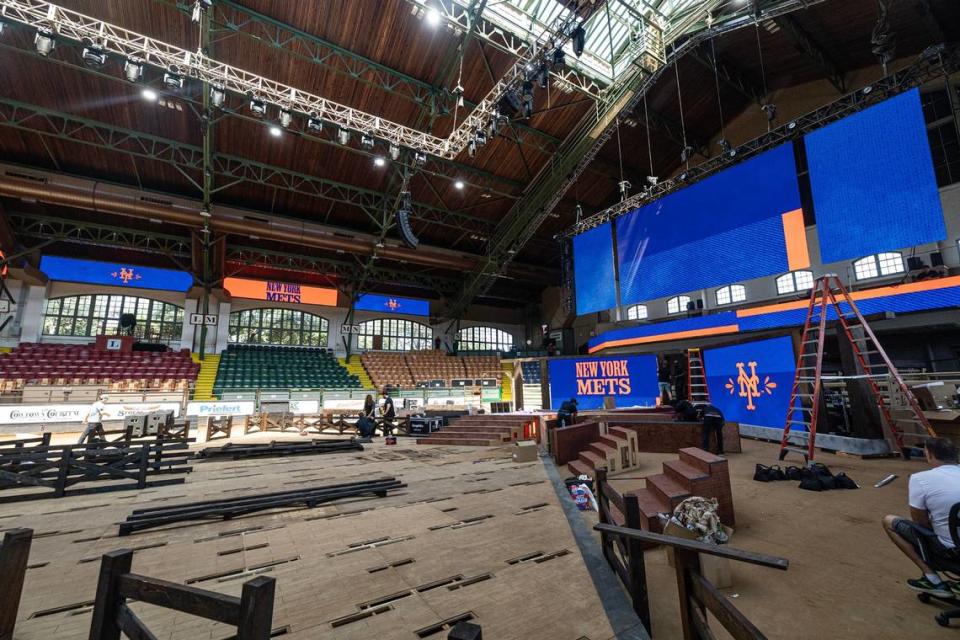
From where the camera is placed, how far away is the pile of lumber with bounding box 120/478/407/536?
4.01m

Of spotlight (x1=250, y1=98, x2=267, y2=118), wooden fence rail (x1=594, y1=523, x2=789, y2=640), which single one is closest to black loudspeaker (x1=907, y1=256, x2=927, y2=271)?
wooden fence rail (x1=594, y1=523, x2=789, y2=640)

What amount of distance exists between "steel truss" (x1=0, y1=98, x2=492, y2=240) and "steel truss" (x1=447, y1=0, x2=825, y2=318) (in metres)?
3.30

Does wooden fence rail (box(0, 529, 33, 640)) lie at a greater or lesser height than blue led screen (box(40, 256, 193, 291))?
lesser

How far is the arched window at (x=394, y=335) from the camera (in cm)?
2480

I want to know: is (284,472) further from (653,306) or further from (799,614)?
(653,306)

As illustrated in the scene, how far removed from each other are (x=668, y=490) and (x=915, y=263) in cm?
1677

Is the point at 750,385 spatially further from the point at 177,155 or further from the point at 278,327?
the point at 278,327

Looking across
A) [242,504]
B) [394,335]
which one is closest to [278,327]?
[394,335]

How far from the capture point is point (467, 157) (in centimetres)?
1642

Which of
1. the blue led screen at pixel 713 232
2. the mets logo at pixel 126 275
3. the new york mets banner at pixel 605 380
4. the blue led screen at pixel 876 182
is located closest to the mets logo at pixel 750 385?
the blue led screen at pixel 713 232

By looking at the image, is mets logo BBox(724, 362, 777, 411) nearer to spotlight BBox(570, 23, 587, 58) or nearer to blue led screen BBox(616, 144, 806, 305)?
blue led screen BBox(616, 144, 806, 305)

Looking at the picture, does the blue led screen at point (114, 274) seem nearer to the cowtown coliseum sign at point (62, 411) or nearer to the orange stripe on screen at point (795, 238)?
the cowtown coliseum sign at point (62, 411)

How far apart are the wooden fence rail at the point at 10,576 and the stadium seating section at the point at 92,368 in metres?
14.9

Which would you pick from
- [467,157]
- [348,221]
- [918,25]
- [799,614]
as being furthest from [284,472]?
[918,25]
